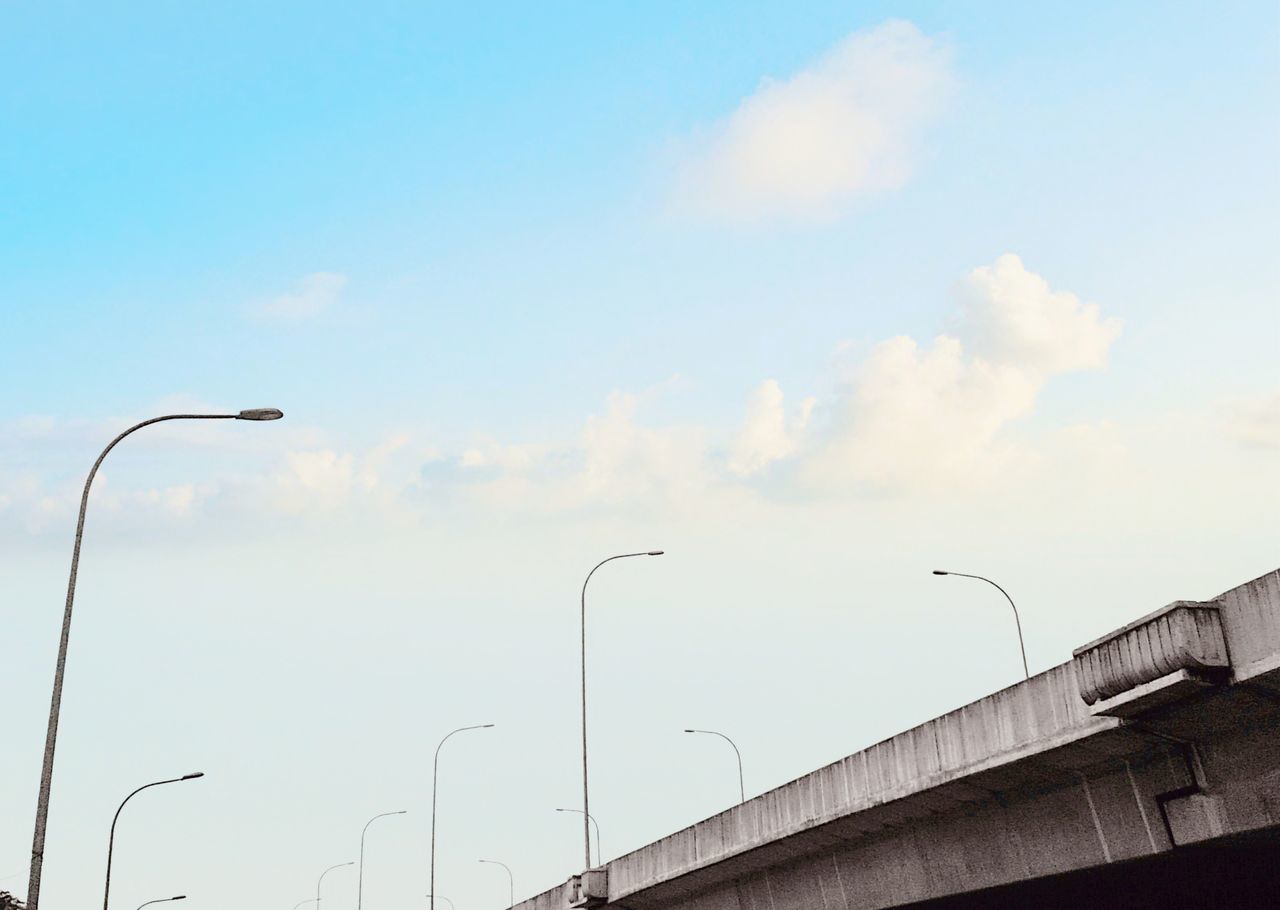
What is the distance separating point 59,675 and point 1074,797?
48.4ft

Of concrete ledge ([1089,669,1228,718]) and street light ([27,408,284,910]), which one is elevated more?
street light ([27,408,284,910])

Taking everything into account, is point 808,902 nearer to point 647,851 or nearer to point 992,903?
point 992,903

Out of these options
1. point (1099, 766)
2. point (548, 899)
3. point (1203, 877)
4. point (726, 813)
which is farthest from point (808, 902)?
point (548, 899)

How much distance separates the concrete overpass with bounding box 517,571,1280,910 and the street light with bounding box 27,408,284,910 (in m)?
11.0

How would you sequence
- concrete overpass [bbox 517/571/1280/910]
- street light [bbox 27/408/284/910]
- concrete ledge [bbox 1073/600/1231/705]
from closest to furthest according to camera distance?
1. concrete ledge [bbox 1073/600/1231/705]
2. concrete overpass [bbox 517/571/1280/910]
3. street light [bbox 27/408/284/910]

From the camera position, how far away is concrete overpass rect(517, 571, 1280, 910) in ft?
45.5

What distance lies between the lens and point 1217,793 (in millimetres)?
14625

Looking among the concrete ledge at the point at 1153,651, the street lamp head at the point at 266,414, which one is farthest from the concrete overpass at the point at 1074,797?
the street lamp head at the point at 266,414

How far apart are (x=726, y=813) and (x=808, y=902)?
289 centimetres

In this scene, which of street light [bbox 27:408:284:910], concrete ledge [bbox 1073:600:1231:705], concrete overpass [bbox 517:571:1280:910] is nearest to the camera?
concrete ledge [bbox 1073:600:1231:705]

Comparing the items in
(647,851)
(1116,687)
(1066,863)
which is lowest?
(1066,863)

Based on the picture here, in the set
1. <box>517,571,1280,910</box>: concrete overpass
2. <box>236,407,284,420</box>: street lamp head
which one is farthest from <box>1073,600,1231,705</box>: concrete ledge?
<box>236,407,284,420</box>: street lamp head

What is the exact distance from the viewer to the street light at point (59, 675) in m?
20.0

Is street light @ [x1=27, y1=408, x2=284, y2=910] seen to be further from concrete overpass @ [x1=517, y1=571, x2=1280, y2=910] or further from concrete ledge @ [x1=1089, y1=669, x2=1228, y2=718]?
concrete ledge @ [x1=1089, y1=669, x2=1228, y2=718]
